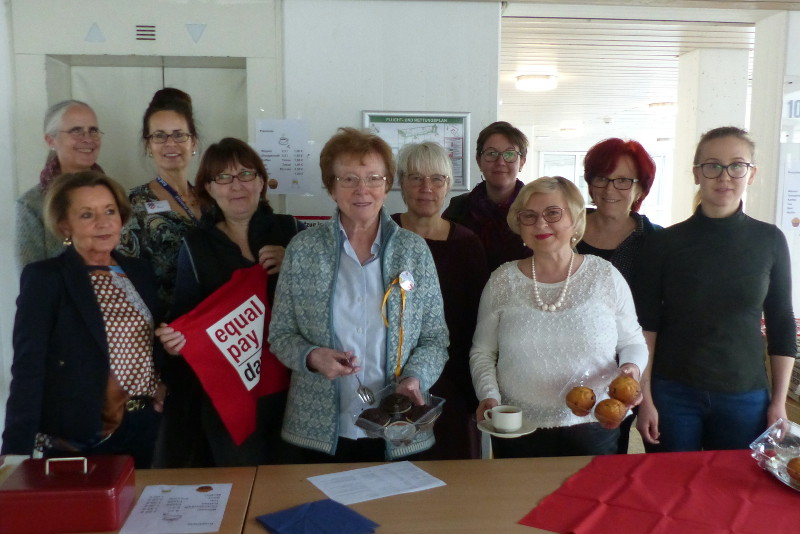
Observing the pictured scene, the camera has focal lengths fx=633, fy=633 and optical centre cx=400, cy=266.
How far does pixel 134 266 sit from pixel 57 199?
0.29 m

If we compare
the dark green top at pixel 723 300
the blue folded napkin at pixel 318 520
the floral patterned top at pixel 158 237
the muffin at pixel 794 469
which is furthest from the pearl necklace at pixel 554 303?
the floral patterned top at pixel 158 237

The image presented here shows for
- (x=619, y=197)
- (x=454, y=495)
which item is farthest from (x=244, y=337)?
(x=619, y=197)

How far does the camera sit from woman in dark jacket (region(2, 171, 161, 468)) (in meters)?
1.77

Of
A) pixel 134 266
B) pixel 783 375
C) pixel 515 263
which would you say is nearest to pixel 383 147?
pixel 515 263

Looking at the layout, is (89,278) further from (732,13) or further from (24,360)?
(732,13)

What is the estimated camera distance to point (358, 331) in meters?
1.87

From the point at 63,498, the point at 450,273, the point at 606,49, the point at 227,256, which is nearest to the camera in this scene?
the point at 63,498

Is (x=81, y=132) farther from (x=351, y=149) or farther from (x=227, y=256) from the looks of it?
(x=351, y=149)

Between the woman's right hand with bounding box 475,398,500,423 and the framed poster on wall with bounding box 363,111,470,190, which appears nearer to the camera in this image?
the woman's right hand with bounding box 475,398,500,423

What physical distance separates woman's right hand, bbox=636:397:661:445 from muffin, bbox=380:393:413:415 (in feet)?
2.87

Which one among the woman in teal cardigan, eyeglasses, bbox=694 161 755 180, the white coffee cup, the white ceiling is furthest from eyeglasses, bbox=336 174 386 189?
the white ceiling

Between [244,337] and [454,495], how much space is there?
858mm

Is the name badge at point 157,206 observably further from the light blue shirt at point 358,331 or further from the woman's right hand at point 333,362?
the woman's right hand at point 333,362

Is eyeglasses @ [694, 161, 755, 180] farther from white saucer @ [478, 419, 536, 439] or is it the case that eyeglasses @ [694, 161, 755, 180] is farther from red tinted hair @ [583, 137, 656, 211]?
white saucer @ [478, 419, 536, 439]
